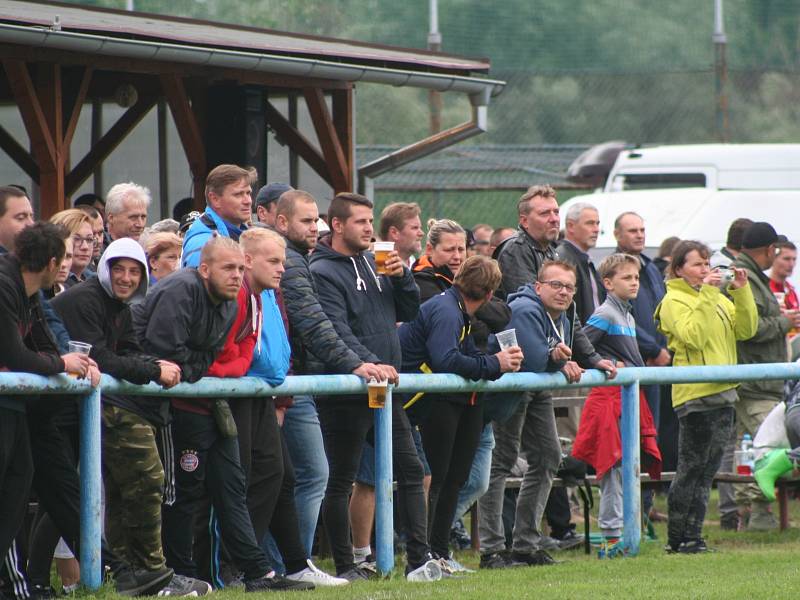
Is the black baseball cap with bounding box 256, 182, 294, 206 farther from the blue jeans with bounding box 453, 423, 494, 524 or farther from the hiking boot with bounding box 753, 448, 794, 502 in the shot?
the hiking boot with bounding box 753, 448, 794, 502

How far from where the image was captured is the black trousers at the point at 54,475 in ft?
21.6

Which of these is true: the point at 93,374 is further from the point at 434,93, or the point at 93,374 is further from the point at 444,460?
the point at 434,93

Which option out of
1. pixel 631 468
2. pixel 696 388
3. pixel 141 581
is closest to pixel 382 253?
pixel 141 581

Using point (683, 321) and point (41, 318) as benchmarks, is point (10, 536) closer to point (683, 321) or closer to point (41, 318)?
point (41, 318)

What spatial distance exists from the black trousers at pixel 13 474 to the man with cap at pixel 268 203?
229 cm

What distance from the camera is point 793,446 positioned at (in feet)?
33.1

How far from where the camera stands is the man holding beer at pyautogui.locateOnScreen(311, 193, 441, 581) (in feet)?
24.7

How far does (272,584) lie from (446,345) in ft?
5.20

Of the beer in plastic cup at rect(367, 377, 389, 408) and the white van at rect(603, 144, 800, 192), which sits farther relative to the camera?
the white van at rect(603, 144, 800, 192)

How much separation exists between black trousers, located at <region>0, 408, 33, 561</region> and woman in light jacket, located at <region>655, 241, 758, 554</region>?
390 centimetres

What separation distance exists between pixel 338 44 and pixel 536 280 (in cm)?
525

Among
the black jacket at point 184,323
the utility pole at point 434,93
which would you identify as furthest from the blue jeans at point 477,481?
the utility pole at point 434,93

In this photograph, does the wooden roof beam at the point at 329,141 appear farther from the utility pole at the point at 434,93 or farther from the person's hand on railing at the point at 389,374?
the person's hand on railing at the point at 389,374

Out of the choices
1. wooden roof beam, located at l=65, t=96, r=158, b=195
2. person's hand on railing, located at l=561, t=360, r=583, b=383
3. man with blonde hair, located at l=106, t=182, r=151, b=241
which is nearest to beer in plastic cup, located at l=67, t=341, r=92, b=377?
man with blonde hair, located at l=106, t=182, r=151, b=241
